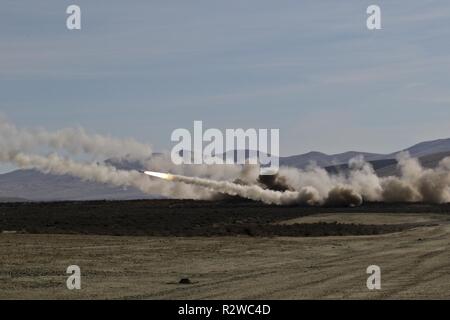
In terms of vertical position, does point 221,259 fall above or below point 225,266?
above

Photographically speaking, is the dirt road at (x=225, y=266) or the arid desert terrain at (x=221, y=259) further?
the arid desert terrain at (x=221, y=259)

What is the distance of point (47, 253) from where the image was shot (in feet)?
155

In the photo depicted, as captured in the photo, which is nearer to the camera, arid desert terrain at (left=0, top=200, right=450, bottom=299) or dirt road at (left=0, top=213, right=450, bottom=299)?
dirt road at (left=0, top=213, right=450, bottom=299)

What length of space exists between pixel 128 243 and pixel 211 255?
30.7 ft

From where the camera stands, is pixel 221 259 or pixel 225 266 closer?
pixel 225 266

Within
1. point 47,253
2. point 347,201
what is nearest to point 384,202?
point 347,201

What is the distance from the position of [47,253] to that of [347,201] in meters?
71.5
